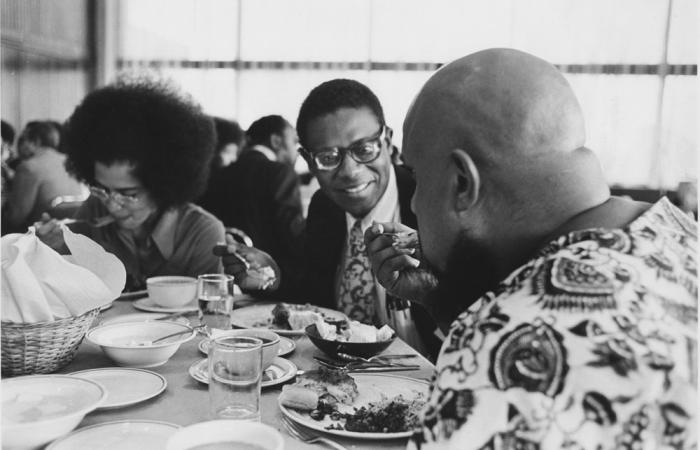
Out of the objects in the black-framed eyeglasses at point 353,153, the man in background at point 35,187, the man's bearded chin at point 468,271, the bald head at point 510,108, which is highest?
the bald head at point 510,108

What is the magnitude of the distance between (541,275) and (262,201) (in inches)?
141

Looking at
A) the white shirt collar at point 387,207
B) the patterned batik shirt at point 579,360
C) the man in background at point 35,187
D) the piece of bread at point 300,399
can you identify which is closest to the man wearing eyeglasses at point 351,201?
the white shirt collar at point 387,207

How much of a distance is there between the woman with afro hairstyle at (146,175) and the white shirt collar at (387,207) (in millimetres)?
625

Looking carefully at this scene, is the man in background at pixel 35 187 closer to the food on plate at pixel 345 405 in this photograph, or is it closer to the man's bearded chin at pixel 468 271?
the food on plate at pixel 345 405

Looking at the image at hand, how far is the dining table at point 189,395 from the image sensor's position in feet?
3.52

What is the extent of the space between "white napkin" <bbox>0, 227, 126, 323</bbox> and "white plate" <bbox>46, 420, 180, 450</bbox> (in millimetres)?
321

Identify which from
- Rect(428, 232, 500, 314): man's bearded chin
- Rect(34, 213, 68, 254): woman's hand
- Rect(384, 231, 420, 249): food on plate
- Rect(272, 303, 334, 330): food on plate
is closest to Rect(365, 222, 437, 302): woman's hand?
Rect(384, 231, 420, 249): food on plate

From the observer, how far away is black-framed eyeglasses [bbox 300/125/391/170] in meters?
2.17

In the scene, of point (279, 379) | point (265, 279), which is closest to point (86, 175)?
point (265, 279)

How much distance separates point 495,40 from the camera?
708cm

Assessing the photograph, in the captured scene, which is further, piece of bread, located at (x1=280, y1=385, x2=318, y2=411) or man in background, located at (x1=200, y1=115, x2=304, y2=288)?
man in background, located at (x1=200, y1=115, x2=304, y2=288)

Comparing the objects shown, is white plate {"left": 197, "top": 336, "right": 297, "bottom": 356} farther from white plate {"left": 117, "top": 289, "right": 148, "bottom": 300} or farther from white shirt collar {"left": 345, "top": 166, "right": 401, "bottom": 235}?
white shirt collar {"left": 345, "top": 166, "right": 401, "bottom": 235}

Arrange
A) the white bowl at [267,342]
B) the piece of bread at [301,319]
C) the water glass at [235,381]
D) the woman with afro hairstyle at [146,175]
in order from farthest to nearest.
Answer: the woman with afro hairstyle at [146,175], the piece of bread at [301,319], the white bowl at [267,342], the water glass at [235,381]

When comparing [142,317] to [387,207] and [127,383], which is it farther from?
[387,207]
